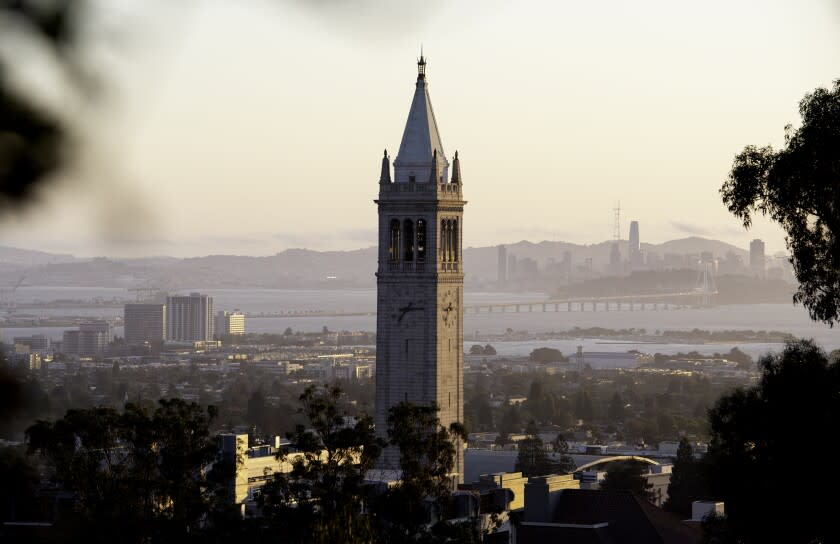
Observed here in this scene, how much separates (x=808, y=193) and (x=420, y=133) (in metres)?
32.0

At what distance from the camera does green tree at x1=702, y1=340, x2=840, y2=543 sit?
16.8 meters

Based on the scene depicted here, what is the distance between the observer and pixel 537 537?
37094 millimetres

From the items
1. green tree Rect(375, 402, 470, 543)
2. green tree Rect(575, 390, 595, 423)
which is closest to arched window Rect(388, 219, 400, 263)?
green tree Rect(375, 402, 470, 543)

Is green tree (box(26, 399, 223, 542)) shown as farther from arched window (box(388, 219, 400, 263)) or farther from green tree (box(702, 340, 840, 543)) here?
arched window (box(388, 219, 400, 263))

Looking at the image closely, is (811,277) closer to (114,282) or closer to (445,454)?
(445,454)

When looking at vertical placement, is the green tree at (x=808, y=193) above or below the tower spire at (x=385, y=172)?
below

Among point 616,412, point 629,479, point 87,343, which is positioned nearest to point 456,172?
point 629,479

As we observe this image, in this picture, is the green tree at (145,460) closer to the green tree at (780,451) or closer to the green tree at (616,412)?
the green tree at (780,451)

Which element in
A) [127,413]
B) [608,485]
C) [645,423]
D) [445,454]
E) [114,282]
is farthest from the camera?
[645,423]

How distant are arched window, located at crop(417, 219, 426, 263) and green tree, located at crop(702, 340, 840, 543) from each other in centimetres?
2939

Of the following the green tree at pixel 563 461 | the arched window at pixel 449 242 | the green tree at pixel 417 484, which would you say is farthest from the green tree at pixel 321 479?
the green tree at pixel 563 461

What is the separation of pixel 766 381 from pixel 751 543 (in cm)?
185

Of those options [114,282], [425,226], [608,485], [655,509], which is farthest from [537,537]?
[114,282]

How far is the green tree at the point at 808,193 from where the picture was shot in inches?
663
